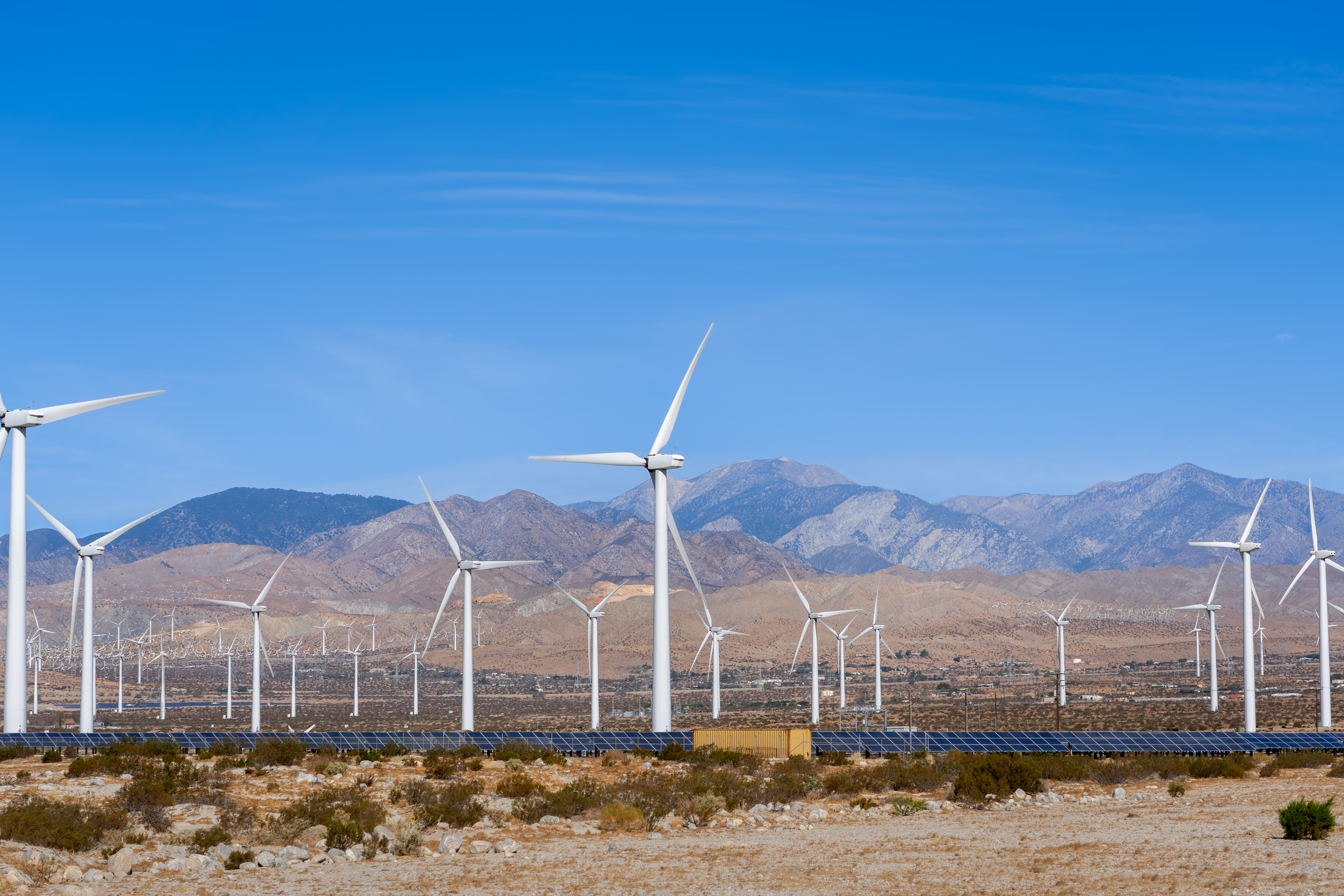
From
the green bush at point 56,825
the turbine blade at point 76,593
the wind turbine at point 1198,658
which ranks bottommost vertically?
the wind turbine at point 1198,658

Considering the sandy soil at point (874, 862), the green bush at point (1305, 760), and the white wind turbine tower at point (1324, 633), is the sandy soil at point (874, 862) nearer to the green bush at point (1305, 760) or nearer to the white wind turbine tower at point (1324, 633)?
the green bush at point (1305, 760)

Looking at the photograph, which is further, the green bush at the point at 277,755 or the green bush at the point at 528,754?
the green bush at the point at 528,754

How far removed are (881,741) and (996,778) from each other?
14659 mm

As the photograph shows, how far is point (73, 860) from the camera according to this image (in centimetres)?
2322

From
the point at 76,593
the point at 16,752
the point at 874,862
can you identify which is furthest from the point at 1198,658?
the point at 874,862

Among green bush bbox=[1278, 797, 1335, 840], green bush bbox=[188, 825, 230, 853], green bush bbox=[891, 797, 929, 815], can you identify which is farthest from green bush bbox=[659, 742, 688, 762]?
green bush bbox=[1278, 797, 1335, 840]

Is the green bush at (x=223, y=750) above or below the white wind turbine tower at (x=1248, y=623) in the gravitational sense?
below

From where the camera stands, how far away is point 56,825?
24641mm

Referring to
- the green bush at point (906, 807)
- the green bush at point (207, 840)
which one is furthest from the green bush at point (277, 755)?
the green bush at point (906, 807)

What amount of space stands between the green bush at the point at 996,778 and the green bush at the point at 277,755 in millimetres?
18690

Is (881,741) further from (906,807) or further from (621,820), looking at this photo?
(621,820)

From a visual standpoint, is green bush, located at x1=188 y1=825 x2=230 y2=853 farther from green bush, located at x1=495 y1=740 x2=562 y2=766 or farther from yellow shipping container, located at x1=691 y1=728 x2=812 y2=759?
yellow shipping container, located at x1=691 y1=728 x2=812 y2=759

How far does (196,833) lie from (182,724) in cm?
8796

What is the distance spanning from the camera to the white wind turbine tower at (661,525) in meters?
44.0
